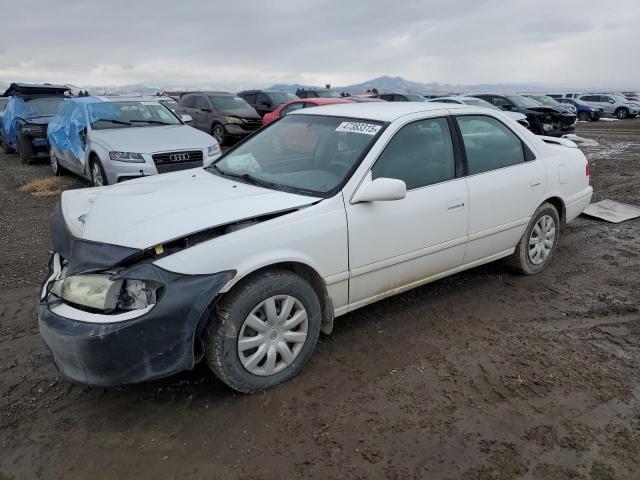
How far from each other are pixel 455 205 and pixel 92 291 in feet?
8.19

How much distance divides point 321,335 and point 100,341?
5.31 ft

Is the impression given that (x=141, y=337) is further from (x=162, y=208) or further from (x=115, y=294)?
(x=162, y=208)

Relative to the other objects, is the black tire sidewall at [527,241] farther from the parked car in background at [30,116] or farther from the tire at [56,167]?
the parked car in background at [30,116]

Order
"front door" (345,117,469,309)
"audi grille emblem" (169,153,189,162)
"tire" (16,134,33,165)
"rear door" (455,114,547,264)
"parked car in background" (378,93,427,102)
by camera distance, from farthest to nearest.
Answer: "parked car in background" (378,93,427,102)
"tire" (16,134,33,165)
"audi grille emblem" (169,153,189,162)
"rear door" (455,114,547,264)
"front door" (345,117,469,309)

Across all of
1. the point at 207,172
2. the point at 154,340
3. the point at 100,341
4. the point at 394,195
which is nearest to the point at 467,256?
the point at 394,195

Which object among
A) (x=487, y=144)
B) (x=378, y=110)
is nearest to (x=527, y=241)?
(x=487, y=144)

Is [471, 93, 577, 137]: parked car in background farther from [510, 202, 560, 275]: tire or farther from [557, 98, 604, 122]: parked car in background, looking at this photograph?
[510, 202, 560, 275]: tire

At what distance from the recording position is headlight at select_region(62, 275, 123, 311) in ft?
8.11

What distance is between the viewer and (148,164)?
681 cm

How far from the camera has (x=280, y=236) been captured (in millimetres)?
2773


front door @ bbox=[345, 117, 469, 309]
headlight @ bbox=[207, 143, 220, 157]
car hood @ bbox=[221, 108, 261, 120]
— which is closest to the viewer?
front door @ bbox=[345, 117, 469, 309]

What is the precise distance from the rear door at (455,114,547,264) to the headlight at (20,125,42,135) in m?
10.1

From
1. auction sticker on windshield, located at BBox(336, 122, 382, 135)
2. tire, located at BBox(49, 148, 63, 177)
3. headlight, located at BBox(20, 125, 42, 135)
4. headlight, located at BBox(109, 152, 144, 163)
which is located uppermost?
auction sticker on windshield, located at BBox(336, 122, 382, 135)

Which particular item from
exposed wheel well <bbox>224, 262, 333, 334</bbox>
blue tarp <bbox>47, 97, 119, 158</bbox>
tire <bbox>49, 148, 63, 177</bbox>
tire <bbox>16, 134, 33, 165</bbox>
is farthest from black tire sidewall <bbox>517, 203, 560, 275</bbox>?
tire <bbox>16, 134, 33, 165</bbox>
